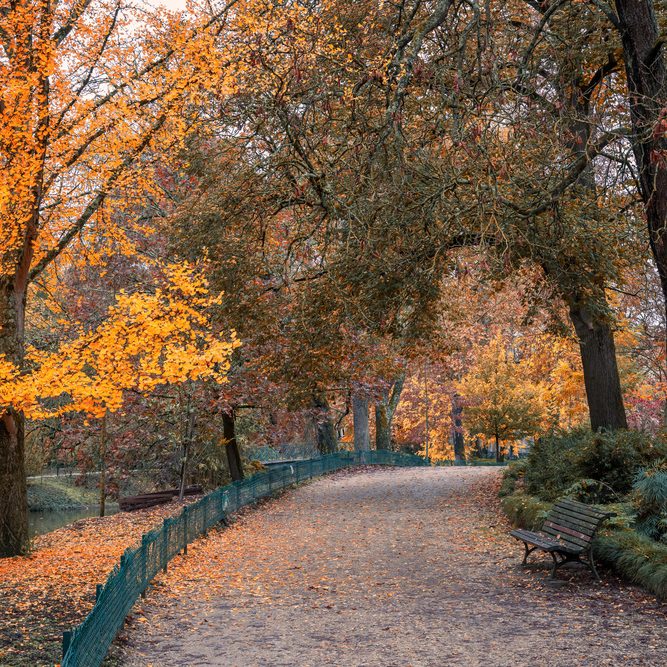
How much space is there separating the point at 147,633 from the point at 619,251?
32.4 ft

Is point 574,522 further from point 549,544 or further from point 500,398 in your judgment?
point 500,398

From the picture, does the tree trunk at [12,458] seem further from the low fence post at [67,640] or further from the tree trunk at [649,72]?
the tree trunk at [649,72]

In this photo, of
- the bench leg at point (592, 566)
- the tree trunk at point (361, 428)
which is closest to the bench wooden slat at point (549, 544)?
the bench leg at point (592, 566)

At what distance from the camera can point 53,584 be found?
10516 millimetres

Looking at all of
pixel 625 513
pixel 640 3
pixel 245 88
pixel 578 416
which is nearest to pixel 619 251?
pixel 625 513

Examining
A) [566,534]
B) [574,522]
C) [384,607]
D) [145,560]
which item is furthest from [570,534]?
[145,560]

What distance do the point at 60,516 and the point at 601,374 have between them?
23081 mm

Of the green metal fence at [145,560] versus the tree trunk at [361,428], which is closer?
the green metal fence at [145,560]

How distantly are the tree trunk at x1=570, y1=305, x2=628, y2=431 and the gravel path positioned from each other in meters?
3.21

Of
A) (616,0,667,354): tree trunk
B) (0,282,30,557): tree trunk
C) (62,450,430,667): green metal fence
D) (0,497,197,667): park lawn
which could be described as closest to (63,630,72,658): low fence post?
(62,450,430,667): green metal fence

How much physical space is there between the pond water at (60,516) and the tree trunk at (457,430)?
22732 millimetres

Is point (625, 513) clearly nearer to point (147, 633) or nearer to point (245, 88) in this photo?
point (147, 633)

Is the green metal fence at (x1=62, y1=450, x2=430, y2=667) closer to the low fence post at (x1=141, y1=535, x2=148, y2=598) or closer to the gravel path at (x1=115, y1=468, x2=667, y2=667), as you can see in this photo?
the low fence post at (x1=141, y1=535, x2=148, y2=598)

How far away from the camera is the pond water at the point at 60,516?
28516mm
